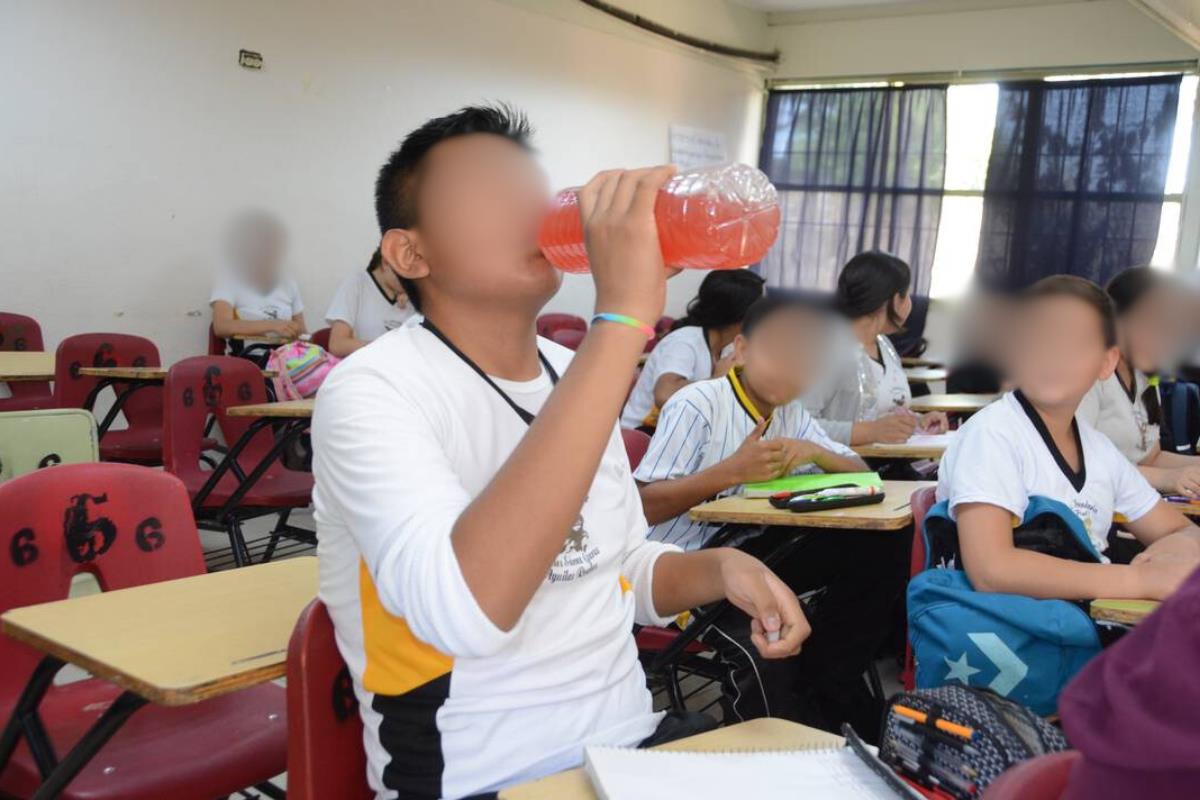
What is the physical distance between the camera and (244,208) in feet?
17.4

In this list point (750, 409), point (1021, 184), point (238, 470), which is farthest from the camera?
point (1021, 184)

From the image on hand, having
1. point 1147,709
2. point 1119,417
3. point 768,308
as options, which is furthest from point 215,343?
point 1147,709

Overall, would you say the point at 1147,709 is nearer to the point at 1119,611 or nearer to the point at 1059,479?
the point at 1119,611

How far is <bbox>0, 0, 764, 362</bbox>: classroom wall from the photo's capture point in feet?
15.0

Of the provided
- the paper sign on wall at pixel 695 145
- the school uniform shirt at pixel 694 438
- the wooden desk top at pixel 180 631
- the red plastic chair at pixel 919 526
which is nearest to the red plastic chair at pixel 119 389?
the school uniform shirt at pixel 694 438

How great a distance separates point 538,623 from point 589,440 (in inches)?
10.5

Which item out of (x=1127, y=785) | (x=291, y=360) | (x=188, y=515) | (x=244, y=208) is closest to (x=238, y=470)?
(x=291, y=360)

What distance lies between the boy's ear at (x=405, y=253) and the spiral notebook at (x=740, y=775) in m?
0.53

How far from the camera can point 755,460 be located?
2207 millimetres

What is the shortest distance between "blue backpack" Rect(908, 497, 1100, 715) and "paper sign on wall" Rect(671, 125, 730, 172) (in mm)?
6637

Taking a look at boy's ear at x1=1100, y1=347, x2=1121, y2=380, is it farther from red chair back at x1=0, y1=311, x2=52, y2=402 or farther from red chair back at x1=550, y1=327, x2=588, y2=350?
red chair back at x1=0, y1=311, x2=52, y2=402

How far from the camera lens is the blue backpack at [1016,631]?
64.3 inches

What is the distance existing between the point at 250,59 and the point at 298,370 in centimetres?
225

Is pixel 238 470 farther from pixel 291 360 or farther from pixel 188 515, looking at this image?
pixel 188 515
